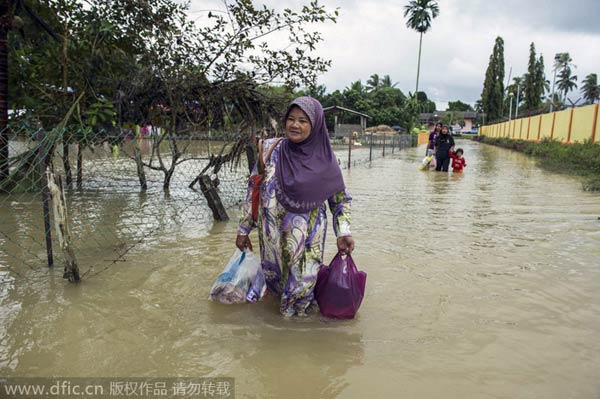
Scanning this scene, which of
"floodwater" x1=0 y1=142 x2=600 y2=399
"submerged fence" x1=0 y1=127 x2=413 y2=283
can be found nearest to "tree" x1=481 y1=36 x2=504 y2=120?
"submerged fence" x1=0 y1=127 x2=413 y2=283

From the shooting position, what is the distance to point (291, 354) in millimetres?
2412

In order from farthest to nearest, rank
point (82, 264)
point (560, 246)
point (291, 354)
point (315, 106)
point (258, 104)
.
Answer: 1. point (258, 104)
2. point (560, 246)
3. point (82, 264)
4. point (315, 106)
5. point (291, 354)

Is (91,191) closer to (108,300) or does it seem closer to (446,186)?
(108,300)

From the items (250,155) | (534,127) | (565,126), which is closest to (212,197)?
(250,155)

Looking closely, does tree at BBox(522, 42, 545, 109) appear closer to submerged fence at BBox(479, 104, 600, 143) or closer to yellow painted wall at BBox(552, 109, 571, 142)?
submerged fence at BBox(479, 104, 600, 143)

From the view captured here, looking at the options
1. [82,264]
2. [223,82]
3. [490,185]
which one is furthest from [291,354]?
[490,185]

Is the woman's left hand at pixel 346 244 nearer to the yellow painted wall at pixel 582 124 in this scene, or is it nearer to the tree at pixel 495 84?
the yellow painted wall at pixel 582 124

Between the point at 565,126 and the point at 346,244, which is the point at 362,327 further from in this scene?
the point at 565,126

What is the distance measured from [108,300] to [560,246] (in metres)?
4.38

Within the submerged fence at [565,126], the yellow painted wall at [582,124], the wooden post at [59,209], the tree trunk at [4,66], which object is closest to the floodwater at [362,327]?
the wooden post at [59,209]

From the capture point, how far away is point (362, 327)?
2.76 meters

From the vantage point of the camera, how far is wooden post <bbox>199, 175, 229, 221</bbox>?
547 cm

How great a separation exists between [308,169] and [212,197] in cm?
326

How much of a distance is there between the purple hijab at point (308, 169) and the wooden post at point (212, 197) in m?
2.99
